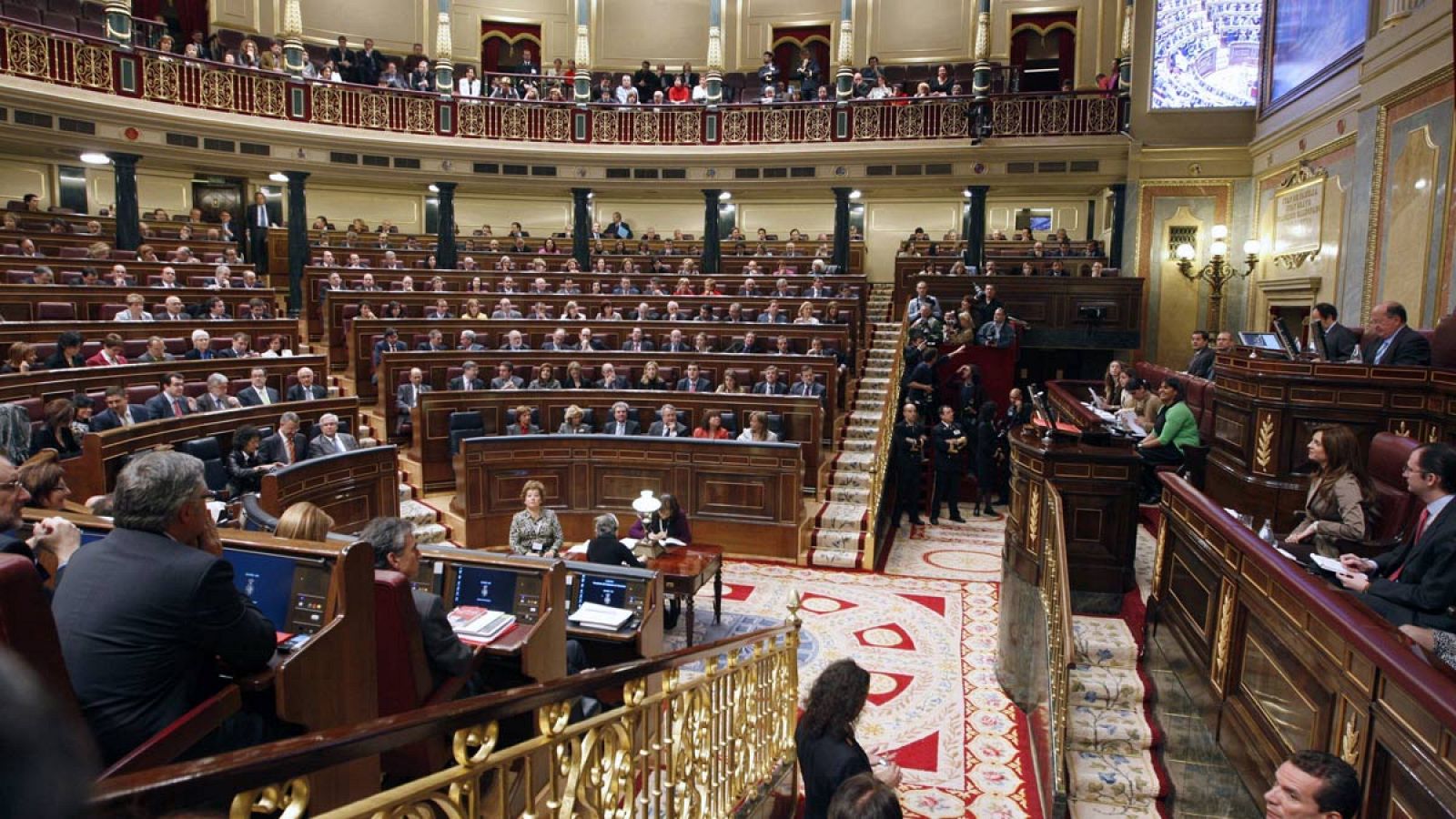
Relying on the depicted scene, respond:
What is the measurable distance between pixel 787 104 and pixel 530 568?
13.4 metres

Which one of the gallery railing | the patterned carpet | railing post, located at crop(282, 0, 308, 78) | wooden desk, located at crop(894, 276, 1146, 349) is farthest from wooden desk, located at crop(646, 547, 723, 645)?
railing post, located at crop(282, 0, 308, 78)

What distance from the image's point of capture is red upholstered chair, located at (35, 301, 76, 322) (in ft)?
29.7

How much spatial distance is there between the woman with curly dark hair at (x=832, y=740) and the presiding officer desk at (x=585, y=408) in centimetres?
611

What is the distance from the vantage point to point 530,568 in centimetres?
409

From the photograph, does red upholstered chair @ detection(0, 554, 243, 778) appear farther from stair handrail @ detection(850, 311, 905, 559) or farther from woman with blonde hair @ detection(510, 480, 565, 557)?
stair handrail @ detection(850, 311, 905, 559)

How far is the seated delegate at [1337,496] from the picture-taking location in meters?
3.74

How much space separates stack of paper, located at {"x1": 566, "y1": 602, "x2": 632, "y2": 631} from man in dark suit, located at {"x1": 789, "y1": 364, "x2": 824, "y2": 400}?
5036 mm

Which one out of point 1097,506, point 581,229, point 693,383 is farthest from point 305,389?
point 581,229

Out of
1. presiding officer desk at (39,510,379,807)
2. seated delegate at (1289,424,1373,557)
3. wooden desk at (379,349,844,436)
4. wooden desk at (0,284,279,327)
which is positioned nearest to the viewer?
presiding officer desk at (39,510,379,807)

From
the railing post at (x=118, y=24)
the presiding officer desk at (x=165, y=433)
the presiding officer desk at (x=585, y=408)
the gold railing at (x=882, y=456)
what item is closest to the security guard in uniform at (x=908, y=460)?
the gold railing at (x=882, y=456)

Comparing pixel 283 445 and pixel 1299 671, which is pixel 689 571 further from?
pixel 1299 671

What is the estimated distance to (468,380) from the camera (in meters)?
9.88

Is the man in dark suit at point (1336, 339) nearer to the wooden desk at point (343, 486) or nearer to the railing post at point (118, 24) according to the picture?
the wooden desk at point (343, 486)

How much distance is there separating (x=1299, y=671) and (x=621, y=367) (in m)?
8.31
